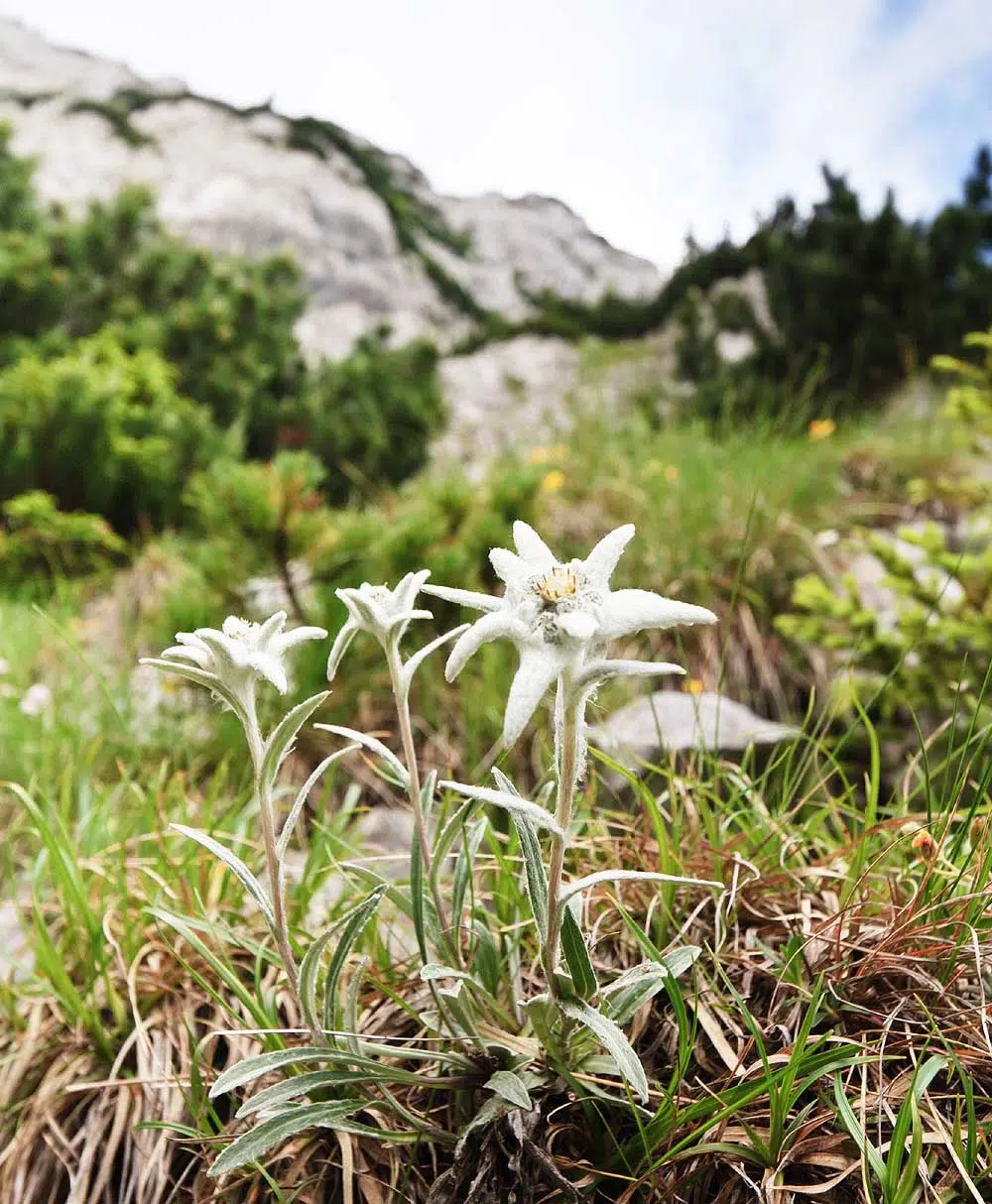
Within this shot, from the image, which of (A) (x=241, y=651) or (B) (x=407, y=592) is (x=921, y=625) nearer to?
(B) (x=407, y=592)

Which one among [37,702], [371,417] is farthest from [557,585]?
[371,417]

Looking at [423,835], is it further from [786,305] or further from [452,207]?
[452,207]

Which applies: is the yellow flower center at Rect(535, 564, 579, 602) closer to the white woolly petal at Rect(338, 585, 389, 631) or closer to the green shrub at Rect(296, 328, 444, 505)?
the white woolly petal at Rect(338, 585, 389, 631)

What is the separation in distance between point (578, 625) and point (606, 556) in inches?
5.8

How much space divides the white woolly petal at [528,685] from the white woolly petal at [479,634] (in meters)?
0.03

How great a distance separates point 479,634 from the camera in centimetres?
71

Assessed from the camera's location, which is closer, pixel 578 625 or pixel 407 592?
pixel 578 625

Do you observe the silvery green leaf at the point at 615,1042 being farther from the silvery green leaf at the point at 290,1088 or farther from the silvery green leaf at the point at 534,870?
the silvery green leaf at the point at 290,1088

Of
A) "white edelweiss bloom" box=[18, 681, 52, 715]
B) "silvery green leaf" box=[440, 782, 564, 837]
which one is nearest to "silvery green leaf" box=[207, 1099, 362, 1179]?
"silvery green leaf" box=[440, 782, 564, 837]

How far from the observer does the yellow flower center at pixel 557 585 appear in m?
0.71

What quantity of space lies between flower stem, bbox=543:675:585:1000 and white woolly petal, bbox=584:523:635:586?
104 mm

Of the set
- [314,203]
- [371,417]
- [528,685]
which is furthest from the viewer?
[314,203]

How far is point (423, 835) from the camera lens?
903 millimetres

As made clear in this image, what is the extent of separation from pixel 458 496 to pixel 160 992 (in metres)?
2.24
